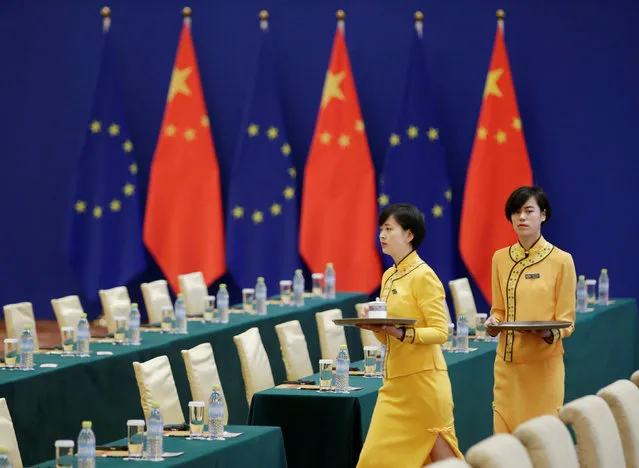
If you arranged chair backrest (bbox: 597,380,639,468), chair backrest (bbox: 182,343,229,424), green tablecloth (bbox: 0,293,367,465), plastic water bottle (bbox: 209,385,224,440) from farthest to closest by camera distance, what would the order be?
green tablecloth (bbox: 0,293,367,465)
chair backrest (bbox: 182,343,229,424)
plastic water bottle (bbox: 209,385,224,440)
chair backrest (bbox: 597,380,639,468)

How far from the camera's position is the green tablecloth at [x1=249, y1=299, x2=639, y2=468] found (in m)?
6.35

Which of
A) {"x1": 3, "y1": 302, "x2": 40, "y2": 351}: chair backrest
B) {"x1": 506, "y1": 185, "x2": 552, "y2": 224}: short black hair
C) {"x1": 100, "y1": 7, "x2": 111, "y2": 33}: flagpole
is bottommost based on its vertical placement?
{"x1": 3, "y1": 302, "x2": 40, "y2": 351}: chair backrest

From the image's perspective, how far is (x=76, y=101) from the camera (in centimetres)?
1333

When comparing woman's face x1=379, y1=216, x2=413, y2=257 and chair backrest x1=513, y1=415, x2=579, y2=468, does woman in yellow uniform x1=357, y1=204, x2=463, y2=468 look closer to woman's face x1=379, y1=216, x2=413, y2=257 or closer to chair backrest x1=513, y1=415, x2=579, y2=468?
woman's face x1=379, y1=216, x2=413, y2=257

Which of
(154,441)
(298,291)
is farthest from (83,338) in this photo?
(298,291)

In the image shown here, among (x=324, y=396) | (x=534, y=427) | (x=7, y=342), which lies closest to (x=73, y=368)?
(x=7, y=342)

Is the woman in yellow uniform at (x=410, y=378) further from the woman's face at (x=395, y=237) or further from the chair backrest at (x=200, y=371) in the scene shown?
the chair backrest at (x=200, y=371)

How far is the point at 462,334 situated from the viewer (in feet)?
26.1

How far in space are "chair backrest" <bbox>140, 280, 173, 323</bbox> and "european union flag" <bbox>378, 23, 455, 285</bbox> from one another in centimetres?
278

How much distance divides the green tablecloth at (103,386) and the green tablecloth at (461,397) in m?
1.22

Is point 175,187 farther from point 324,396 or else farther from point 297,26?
point 324,396

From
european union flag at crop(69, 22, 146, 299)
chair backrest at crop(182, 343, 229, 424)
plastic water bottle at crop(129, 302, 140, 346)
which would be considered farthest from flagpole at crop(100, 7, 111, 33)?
chair backrest at crop(182, 343, 229, 424)

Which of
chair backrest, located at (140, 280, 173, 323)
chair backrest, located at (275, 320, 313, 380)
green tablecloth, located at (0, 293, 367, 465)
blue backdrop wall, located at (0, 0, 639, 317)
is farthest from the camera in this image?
blue backdrop wall, located at (0, 0, 639, 317)

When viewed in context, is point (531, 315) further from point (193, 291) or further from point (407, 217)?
point (193, 291)
